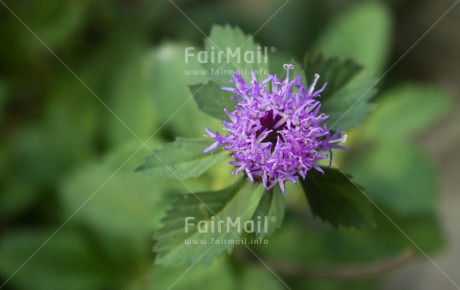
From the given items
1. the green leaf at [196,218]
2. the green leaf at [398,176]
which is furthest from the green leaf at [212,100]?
the green leaf at [398,176]

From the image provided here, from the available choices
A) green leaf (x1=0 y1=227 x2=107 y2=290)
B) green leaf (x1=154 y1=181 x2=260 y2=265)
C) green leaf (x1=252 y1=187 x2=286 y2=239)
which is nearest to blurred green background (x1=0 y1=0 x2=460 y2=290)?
green leaf (x1=0 y1=227 x2=107 y2=290)

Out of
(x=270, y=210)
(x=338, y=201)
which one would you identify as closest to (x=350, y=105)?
(x=338, y=201)

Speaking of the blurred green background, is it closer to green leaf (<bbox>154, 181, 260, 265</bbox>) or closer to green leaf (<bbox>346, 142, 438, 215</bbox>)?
green leaf (<bbox>346, 142, 438, 215</bbox>)

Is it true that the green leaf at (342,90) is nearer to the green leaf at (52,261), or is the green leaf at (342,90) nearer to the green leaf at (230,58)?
the green leaf at (230,58)

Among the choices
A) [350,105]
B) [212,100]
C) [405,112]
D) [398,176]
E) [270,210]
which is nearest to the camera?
[270,210]

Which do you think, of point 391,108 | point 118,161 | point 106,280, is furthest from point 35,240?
point 391,108

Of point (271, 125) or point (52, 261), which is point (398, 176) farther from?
point (52, 261)
